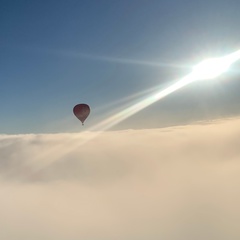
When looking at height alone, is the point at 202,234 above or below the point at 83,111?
below

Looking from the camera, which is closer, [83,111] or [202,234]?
[83,111]
